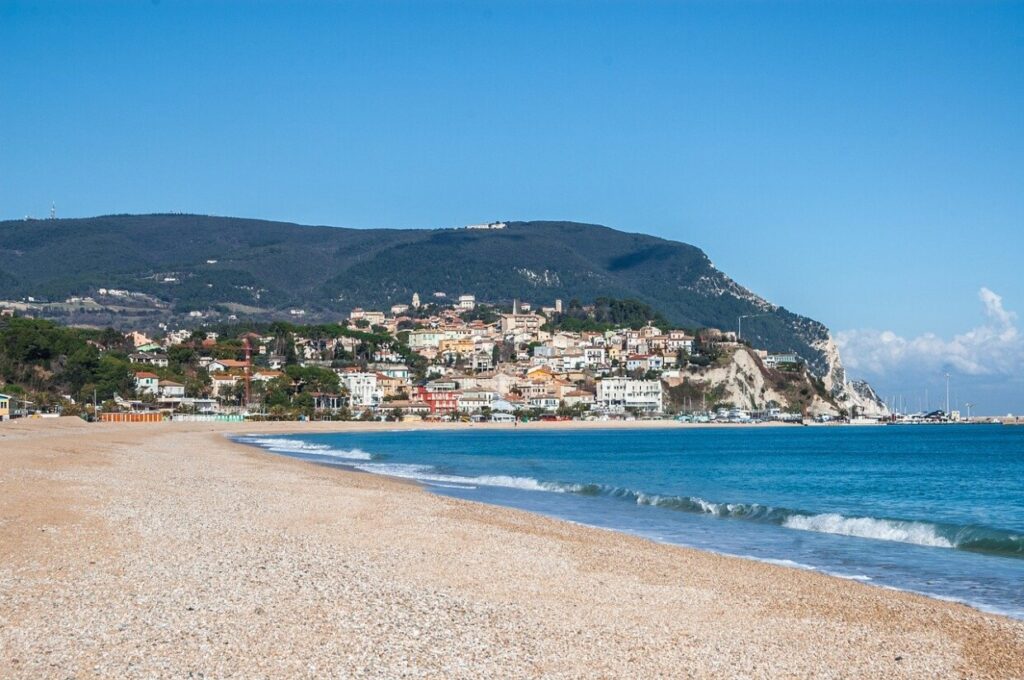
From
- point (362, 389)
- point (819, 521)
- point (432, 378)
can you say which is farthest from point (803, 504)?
point (432, 378)

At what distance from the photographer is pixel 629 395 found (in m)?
147

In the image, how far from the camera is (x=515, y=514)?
2119 centimetres

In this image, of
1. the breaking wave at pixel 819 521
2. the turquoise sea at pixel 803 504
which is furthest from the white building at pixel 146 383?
the breaking wave at pixel 819 521

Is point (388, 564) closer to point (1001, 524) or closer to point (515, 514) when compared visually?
point (515, 514)

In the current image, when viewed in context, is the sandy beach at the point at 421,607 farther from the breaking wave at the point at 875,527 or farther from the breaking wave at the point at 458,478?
the breaking wave at the point at 458,478

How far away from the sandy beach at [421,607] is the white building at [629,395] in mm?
128809

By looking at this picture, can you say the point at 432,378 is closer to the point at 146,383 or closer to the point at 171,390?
the point at 171,390

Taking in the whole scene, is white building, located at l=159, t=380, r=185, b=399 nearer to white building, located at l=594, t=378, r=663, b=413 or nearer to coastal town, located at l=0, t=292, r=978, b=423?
coastal town, located at l=0, t=292, r=978, b=423

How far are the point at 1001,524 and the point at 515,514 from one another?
10100 mm

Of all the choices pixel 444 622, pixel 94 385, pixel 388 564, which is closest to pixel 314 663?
pixel 444 622

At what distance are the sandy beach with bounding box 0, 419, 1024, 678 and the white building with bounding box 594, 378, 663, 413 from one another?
129m

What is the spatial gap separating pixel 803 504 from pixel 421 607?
18113 millimetres

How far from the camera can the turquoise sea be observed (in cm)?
1598

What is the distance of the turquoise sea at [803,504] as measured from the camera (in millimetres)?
15977
